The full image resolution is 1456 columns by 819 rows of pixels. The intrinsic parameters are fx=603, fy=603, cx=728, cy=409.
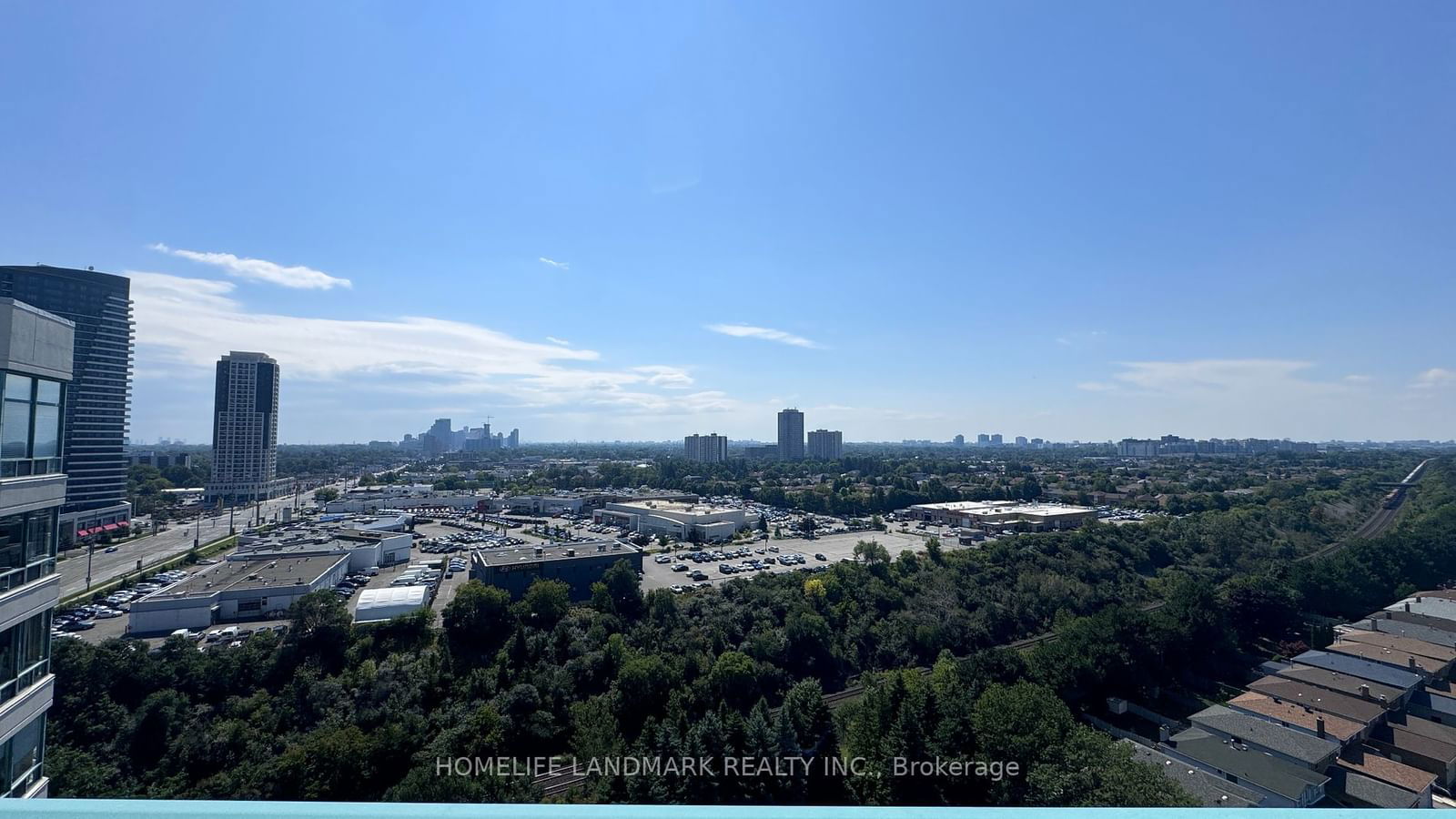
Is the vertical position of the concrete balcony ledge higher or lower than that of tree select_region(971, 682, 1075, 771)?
higher

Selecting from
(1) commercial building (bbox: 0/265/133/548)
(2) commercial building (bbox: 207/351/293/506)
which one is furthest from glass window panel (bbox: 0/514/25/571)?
(2) commercial building (bbox: 207/351/293/506)

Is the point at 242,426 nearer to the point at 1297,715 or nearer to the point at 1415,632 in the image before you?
the point at 1297,715

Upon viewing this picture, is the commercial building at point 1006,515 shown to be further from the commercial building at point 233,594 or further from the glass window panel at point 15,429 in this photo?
the glass window panel at point 15,429

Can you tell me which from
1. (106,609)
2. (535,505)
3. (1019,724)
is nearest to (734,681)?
(1019,724)

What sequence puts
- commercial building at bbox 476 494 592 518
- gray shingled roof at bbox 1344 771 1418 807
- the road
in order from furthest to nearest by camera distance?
commercial building at bbox 476 494 592 518, the road, gray shingled roof at bbox 1344 771 1418 807

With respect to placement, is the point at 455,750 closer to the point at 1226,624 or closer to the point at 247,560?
the point at 247,560

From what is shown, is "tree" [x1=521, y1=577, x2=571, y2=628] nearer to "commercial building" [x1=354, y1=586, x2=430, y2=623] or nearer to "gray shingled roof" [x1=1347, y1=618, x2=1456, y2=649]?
"commercial building" [x1=354, y1=586, x2=430, y2=623]

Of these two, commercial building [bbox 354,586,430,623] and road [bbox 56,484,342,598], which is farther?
road [bbox 56,484,342,598]
